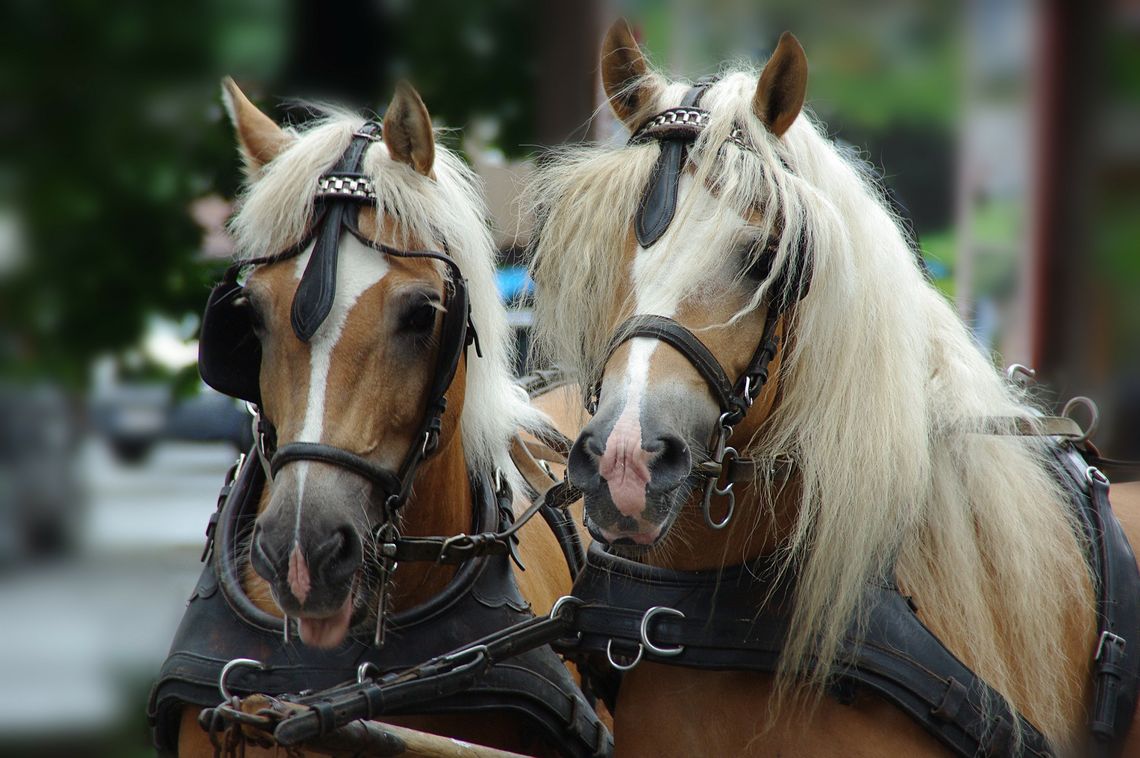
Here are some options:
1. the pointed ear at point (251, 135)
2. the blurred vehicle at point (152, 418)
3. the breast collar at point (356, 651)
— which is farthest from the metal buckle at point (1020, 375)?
the blurred vehicle at point (152, 418)

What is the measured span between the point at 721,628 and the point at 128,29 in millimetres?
2191

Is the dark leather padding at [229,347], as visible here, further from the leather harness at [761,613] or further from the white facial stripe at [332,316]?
the leather harness at [761,613]

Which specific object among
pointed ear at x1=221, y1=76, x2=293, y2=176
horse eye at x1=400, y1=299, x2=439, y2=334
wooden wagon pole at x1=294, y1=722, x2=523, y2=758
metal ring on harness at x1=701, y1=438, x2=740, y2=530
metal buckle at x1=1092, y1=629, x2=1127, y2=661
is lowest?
wooden wagon pole at x1=294, y1=722, x2=523, y2=758

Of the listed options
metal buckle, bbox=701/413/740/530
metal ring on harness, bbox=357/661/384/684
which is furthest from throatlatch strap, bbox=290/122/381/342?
metal buckle, bbox=701/413/740/530

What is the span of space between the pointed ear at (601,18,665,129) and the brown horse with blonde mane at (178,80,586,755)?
35 centimetres

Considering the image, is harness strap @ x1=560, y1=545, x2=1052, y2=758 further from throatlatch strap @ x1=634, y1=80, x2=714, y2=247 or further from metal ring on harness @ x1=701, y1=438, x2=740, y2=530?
throatlatch strap @ x1=634, y1=80, x2=714, y2=247

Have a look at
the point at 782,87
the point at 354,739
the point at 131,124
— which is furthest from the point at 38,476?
the point at 782,87

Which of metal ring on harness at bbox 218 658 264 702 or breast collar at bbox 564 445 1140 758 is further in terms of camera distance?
metal ring on harness at bbox 218 658 264 702

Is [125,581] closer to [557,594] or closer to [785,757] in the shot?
[557,594]

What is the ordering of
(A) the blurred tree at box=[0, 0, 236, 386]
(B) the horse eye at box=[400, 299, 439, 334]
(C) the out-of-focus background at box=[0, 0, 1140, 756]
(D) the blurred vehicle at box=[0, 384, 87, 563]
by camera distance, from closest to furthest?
(B) the horse eye at box=[400, 299, 439, 334]
(A) the blurred tree at box=[0, 0, 236, 386]
(C) the out-of-focus background at box=[0, 0, 1140, 756]
(D) the blurred vehicle at box=[0, 384, 87, 563]

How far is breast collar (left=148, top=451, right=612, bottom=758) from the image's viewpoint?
85.0 inches

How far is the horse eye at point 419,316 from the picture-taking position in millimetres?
2105

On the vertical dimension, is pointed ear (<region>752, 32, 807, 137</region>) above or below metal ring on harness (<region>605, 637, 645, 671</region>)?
above

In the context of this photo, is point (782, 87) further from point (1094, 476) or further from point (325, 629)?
A: point (325, 629)
